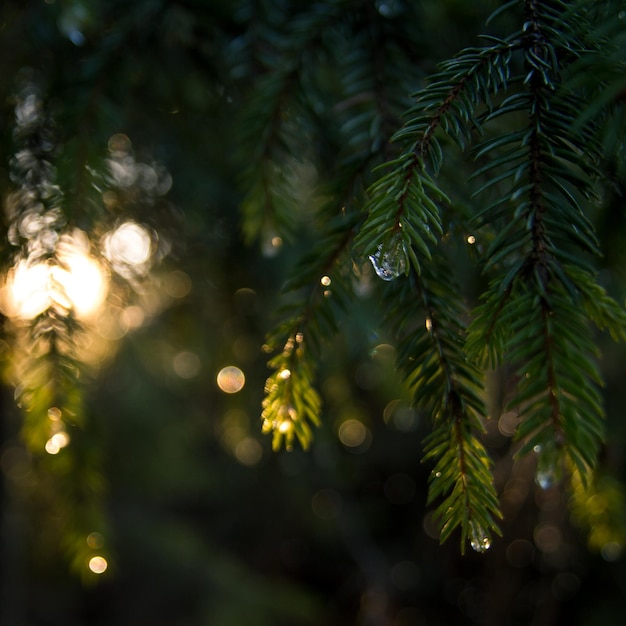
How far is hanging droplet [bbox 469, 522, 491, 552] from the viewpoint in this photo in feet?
1.48

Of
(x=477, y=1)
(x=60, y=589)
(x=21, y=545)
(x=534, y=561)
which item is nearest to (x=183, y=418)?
(x=21, y=545)

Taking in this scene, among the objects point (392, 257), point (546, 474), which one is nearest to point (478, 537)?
point (546, 474)

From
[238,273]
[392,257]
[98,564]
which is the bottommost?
[98,564]

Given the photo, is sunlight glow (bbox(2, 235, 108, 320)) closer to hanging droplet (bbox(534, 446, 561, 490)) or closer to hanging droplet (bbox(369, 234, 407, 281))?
hanging droplet (bbox(369, 234, 407, 281))

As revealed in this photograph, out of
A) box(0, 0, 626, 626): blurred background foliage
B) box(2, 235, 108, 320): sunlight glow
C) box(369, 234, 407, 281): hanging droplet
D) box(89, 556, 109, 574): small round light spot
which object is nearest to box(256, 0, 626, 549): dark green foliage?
box(369, 234, 407, 281): hanging droplet

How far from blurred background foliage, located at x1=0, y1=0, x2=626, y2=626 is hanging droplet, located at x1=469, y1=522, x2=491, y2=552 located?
250 millimetres

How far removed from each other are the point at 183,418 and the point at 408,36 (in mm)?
3141

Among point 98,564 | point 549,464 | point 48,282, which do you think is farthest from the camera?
point 98,564

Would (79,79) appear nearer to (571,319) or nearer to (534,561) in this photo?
(571,319)

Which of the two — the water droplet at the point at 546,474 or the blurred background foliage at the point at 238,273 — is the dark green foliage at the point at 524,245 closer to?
the water droplet at the point at 546,474

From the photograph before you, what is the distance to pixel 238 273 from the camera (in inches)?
51.2

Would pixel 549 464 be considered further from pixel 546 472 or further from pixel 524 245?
pixel 524 245

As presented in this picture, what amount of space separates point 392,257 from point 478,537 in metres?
0.24

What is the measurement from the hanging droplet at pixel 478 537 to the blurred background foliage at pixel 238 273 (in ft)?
0.82
